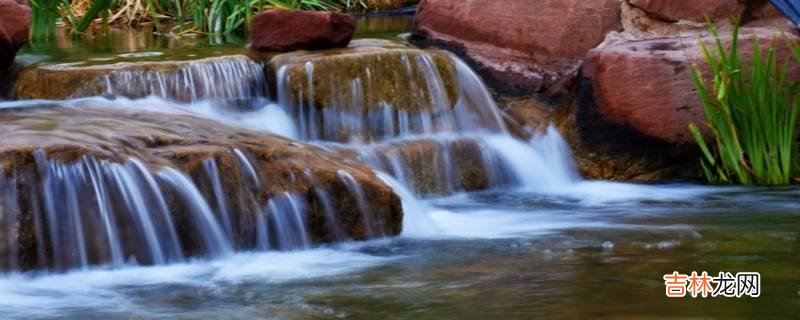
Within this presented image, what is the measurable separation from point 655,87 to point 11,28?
129 inches

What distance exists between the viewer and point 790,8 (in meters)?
6.52

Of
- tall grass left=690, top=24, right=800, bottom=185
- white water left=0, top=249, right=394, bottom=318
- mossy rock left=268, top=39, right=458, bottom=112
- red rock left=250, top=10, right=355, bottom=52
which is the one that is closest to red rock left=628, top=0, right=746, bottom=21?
tall grass left=690, top=24, right=800, bottom=185

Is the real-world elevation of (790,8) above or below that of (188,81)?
above

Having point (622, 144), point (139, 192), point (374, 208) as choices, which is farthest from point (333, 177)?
point (622, 144)

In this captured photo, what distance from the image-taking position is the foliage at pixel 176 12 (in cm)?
956

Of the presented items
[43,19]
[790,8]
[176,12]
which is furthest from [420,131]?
[176,12]

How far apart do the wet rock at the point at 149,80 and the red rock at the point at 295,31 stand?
1.16 ft

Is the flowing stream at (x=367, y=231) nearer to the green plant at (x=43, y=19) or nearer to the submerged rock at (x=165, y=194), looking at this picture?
the submerged rock at (x=165, y=194)

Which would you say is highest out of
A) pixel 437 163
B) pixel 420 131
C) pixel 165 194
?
pixel 165 194

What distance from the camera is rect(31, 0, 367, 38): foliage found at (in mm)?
9562

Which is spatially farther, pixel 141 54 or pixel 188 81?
pixel 141 54

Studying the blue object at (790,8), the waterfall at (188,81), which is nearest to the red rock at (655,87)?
the blue object at (790,8)
